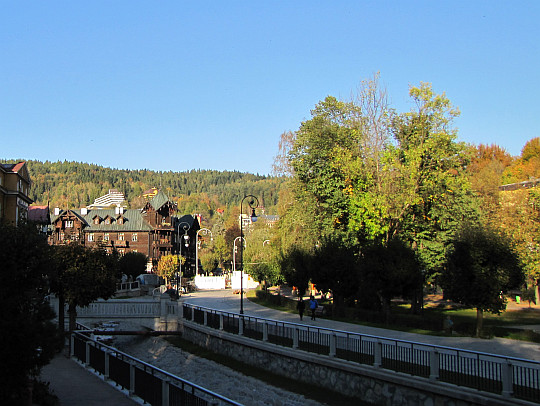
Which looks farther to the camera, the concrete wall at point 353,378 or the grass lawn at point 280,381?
the grass lawn at point 280,381

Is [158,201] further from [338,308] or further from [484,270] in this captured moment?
[484,270]

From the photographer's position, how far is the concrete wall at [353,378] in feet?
48.1

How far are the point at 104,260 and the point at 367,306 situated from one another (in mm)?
18568

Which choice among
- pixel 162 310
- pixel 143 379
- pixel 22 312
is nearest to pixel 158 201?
pixel 162 310

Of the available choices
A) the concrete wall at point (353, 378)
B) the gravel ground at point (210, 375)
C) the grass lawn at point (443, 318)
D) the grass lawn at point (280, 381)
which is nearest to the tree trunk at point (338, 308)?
the grass lawn at point (443, 318)

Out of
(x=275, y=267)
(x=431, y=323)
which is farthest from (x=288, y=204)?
(x=431, y=323)

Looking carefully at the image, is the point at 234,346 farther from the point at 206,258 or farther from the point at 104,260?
the point at 206,258

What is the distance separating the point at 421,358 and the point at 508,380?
129 inches

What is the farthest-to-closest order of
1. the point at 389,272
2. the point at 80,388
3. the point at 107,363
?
the point at 389,272, the point at 107,363, the point at 80,388

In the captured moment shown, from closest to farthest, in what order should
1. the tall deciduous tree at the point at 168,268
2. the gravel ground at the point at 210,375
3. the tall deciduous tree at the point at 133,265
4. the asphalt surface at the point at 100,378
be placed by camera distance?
the asphalt surface at the point at 100,378 → the gravel ground at the point at 210,375 → the tall deciduous tree at the point at 133,265 → the tall deciduous tree at the point at 168,268

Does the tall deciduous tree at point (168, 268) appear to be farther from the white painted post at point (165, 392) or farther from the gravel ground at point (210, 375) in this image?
the white painted post at point (165, 392)

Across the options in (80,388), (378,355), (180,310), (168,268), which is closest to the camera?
(80,388)

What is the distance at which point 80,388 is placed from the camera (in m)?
16.4

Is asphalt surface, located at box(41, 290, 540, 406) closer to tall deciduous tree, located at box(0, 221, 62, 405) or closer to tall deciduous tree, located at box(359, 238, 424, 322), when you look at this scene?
tall deciduous tree, located at box(0, 221, 62, 405)
